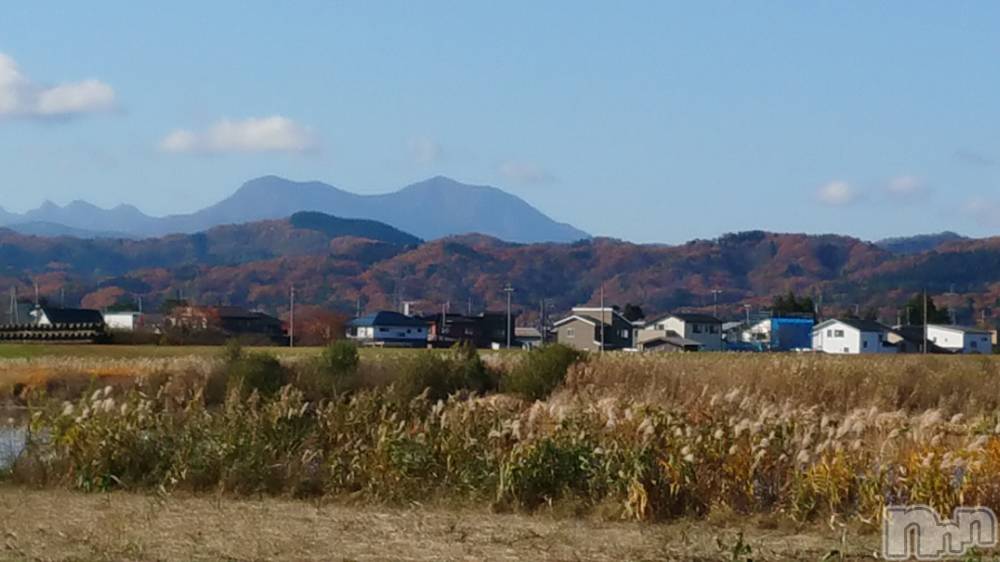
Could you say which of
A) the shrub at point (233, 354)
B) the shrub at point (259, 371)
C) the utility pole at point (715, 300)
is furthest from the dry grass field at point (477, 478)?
the utility pole at point (715, 300)

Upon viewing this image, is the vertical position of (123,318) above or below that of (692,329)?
above

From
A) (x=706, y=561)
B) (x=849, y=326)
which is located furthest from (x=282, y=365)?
(x=849, y=326)

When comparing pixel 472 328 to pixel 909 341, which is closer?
pixel 909 341

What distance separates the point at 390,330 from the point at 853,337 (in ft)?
104

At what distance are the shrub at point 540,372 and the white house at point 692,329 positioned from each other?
59.3m

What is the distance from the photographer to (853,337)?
88.2 meters

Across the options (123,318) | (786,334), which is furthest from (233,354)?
(123,318)

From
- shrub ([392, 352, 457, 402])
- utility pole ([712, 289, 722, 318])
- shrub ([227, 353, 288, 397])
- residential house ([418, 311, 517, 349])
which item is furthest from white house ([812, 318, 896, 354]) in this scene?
utility pole ([712, 289, 722, 318])

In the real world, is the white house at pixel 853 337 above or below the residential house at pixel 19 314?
below

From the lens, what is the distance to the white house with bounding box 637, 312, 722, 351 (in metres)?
95.9

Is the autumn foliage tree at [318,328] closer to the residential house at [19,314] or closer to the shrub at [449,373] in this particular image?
the residential house at [19,314]

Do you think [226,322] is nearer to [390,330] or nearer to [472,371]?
[390,330]

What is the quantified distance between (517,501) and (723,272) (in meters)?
187

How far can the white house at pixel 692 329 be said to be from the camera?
3777 inches
